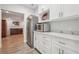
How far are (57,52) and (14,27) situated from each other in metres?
8.73

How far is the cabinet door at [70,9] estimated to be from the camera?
1591 mm

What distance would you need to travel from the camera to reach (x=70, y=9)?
1.75 metres

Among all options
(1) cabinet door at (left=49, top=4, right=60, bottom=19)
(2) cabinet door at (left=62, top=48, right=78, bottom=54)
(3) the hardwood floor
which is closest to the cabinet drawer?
(2) cabinet door at (left=62, top=48, right=78, bottom=54)

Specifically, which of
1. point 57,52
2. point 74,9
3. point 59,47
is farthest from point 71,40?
point 74,9

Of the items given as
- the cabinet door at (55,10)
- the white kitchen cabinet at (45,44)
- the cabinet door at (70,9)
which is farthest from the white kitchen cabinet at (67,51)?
the cabinet door at (55,10)

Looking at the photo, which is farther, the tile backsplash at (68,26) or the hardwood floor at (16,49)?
the hardwood floor at (16,49)

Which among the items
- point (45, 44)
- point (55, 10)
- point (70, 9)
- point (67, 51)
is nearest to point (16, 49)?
point (45, 44)

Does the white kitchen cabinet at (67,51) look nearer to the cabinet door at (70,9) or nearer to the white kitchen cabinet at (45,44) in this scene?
the white kitchen cabinet at (45,44)

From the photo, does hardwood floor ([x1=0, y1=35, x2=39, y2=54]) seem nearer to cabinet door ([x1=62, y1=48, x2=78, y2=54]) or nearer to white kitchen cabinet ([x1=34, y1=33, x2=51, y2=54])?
white kitchen cabinet ([x1=34, y1=33, x2=51, y2=54])

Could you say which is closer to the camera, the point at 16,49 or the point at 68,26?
the point at 68,26

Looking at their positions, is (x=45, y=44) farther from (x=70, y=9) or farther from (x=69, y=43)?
(x=70, y=9)

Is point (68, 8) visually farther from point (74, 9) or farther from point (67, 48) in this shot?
point (67, 48)

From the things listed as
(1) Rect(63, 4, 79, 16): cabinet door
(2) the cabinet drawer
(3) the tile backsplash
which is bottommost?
(2) the cabinet drawer

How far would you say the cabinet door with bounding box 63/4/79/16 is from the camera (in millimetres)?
1591
